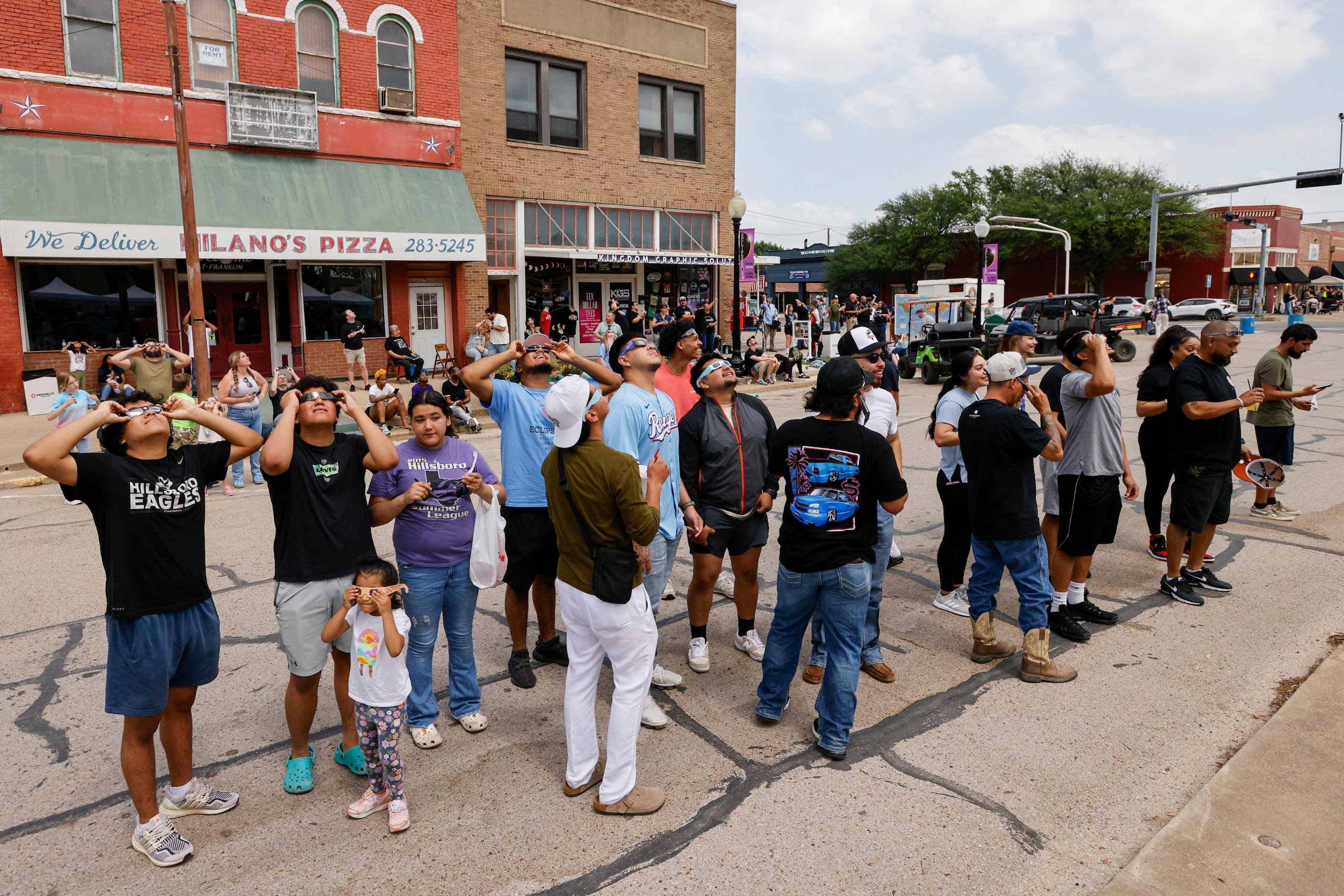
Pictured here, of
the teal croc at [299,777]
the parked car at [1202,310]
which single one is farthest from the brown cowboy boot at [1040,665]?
the parked car at [1202,310]

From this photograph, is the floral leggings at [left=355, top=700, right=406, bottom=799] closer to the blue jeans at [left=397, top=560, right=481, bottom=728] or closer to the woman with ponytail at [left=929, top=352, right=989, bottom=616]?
the blue jeans at [left=397, top=560, right=481, bottom=728]

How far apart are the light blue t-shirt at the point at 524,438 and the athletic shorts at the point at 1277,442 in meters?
7.52

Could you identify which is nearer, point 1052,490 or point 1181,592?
point 1052,490

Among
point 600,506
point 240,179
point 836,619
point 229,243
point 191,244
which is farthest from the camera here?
point 240,179

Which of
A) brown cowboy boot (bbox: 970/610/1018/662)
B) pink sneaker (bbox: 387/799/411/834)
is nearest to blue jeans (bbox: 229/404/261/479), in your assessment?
pink sneaker (bbox: 387/799/411/834)

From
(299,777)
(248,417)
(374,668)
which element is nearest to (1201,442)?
(374,668)

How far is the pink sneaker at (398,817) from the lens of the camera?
3635 millimetres

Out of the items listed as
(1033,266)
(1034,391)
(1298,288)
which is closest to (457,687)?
(1034,391)

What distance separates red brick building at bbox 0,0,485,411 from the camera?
617 inches

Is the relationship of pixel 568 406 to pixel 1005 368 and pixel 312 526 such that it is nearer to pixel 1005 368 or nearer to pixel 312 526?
pixel 312 526

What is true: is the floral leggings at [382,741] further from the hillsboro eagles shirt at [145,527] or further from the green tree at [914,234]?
the green tree at [914,234]

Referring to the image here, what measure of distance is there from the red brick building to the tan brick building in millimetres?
864

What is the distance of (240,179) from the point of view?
17.4 meters

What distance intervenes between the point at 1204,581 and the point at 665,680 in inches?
166
